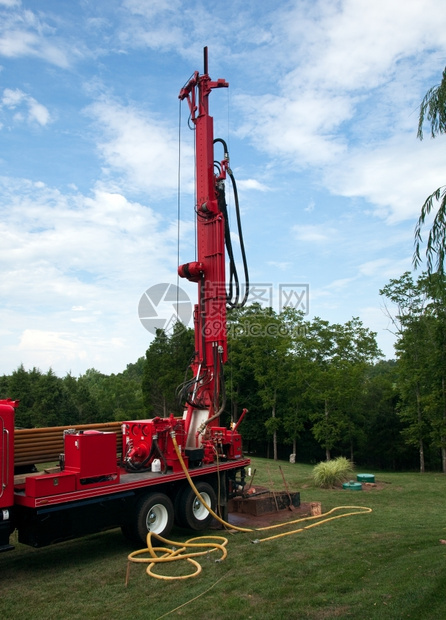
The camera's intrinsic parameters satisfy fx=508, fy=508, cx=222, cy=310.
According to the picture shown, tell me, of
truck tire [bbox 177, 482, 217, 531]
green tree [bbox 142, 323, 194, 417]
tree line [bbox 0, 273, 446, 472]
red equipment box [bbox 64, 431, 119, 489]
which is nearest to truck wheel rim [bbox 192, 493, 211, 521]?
truck tire [bbox 177, 482, 217, 531]

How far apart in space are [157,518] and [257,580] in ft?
9.66

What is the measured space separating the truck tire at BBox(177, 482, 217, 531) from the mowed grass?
1.08 ft

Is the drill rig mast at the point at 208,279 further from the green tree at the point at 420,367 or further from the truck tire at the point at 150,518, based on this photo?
the green tree at the point at 420,367

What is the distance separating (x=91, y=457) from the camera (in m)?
7.79

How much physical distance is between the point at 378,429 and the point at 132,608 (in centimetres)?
3822

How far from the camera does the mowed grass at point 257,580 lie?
5383 mm

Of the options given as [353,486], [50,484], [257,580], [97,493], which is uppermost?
[50,484]

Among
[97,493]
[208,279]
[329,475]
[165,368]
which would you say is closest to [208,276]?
[208,279]

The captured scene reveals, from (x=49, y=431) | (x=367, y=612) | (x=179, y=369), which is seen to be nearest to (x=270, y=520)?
(x=49, y=431)

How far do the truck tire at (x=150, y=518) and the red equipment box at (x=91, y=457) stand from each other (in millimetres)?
811

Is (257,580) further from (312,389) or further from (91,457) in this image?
(312,389)

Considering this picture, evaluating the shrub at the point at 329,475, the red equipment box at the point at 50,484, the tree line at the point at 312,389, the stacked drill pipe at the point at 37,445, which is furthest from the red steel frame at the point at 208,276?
the tree line at the point at 312,389

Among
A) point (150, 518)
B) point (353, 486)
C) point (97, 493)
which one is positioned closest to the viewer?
point (97, 493)

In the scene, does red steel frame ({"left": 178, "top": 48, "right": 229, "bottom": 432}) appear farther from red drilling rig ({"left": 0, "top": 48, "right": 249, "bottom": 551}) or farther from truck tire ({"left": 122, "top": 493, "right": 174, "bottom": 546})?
truck tire ({"left": 122, "top": 493, "right": 174, "bottom": 546})
